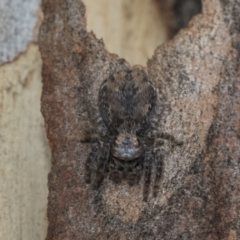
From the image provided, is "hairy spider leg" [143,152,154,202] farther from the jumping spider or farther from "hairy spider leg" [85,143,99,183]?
"hairy spider leg" [85,143,99,183]

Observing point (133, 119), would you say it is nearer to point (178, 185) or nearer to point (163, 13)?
point (178, 185)

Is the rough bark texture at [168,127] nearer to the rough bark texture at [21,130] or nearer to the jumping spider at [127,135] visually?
the jumping spider at [127,135]

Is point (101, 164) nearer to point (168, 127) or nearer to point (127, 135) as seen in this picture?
point (127, 135)

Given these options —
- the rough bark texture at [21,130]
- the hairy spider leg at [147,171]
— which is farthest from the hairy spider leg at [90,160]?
the rough bark texture at [21,130]

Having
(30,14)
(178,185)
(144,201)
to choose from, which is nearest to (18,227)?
(144,201)

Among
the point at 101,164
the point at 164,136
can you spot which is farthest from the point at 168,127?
the point at 101,164
